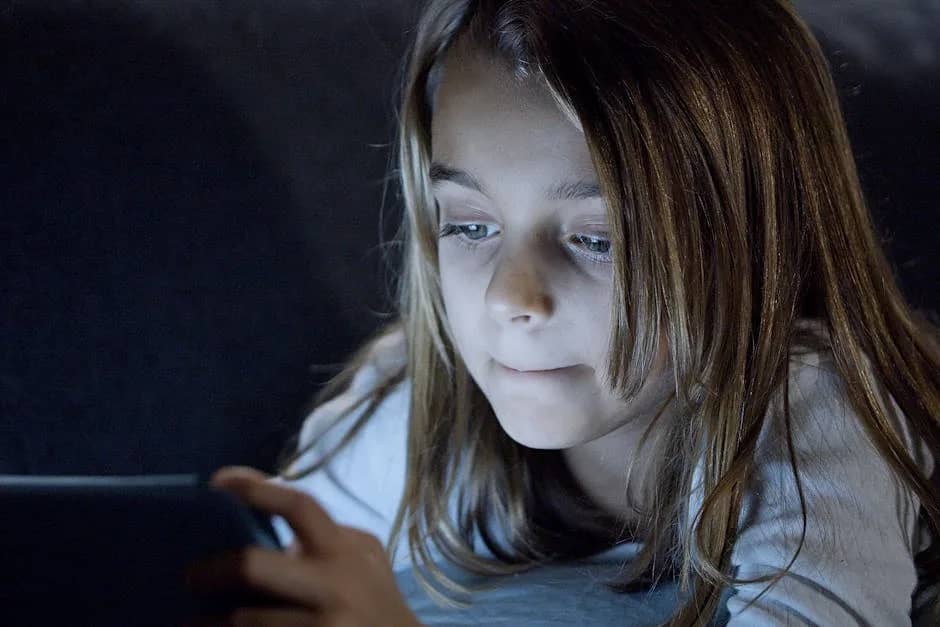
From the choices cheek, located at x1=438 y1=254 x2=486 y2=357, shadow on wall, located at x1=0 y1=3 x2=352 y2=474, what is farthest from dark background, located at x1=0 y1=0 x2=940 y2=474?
cheek, located at x1=438 y1=254 x2=486 y2=357

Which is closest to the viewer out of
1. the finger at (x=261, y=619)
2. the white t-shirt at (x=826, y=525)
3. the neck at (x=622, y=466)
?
the finger at (x=261, y=619)

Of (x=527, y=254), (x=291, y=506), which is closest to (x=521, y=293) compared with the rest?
(x=527, y=254)

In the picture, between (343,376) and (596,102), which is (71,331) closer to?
(343,376)

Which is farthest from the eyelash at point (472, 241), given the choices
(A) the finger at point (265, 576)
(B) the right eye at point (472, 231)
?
(A) the finger at point (265, 576)

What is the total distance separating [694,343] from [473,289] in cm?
12

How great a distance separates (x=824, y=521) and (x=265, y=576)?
302 millimetres

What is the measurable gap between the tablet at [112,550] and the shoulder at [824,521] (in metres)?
0.26

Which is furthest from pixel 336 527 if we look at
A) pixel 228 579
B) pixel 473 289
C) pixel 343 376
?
pixel 343 376

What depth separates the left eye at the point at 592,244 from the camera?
1.74 feet

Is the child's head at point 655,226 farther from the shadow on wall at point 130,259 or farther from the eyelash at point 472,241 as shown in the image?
the shadow on wall at point 130,259

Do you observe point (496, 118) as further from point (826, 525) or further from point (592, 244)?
point (826, 525)

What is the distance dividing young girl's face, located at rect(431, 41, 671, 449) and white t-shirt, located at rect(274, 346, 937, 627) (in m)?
0.08

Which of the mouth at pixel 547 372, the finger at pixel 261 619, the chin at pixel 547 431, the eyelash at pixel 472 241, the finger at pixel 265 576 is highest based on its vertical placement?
the eyelash at pixel 472 241

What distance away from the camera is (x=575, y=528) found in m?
0.69
